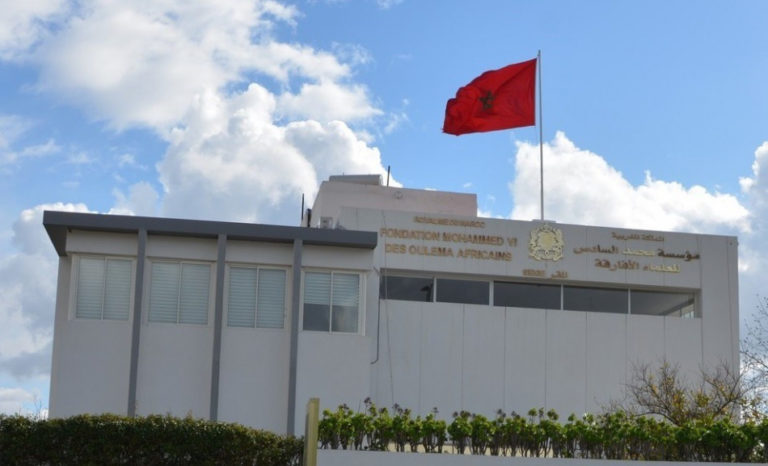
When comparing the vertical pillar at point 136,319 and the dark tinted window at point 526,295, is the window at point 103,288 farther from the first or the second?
the dark tinted window at point 526,295

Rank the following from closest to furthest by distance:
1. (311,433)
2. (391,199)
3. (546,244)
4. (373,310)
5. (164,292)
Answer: (311,433), (164,292), (373,310), (546,244), (391,199)

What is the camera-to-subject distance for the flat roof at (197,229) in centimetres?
2578

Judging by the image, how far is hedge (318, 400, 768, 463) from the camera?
816 inches

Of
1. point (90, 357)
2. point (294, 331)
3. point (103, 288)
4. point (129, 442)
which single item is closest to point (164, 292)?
point (103, 288)

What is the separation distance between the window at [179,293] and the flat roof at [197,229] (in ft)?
→ 2.64

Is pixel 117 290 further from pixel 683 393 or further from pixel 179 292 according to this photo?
pixel 683 393

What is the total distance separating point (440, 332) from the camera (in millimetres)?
29391

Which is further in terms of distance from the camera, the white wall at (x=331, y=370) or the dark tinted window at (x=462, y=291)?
the dark tinted window at (x=462, y=291)

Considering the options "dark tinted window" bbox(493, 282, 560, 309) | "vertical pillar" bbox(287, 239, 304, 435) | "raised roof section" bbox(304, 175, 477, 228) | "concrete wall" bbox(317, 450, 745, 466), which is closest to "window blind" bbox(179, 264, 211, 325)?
"vertical pillar" bbox(287, 239, 304, 435)

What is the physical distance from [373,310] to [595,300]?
238 inches

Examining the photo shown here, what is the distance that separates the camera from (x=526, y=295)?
30.5 m

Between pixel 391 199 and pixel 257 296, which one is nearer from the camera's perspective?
pixel 257 296

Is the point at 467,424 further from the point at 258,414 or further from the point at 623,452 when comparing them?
the point at 258,414

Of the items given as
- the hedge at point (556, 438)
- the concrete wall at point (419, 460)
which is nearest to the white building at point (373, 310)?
the hedge at point (556, 438)
